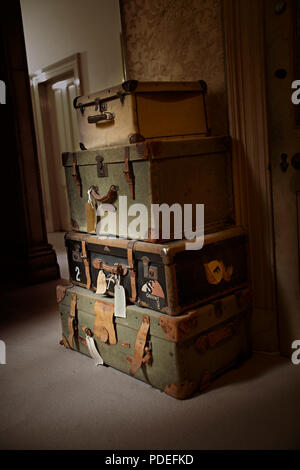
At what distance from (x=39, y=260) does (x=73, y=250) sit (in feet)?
5.14

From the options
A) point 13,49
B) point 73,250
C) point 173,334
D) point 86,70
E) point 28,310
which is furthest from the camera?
point 86,70

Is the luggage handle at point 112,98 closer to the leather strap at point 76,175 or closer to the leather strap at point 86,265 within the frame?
the leather strap at point 76,175

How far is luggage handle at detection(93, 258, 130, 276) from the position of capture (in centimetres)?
207

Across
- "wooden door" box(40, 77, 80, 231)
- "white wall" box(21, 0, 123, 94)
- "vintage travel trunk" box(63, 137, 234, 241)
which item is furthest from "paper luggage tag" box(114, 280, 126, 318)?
"wooden door" box(40, 77, 80, 231)

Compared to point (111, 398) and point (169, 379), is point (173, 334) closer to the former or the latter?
point (169, 379)

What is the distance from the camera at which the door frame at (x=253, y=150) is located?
1.94m

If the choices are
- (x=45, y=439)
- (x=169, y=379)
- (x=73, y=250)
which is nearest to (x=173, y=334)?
(x=169, y=379)

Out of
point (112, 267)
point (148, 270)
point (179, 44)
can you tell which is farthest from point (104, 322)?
point (179, 44)

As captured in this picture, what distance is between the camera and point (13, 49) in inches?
145

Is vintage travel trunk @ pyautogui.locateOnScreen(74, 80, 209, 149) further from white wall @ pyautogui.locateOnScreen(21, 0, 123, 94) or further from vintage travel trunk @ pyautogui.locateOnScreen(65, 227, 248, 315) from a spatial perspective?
white wall @ pyautogui.locateOnScreen(21, 0, 123, 94)

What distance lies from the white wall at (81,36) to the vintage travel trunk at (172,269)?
250cm

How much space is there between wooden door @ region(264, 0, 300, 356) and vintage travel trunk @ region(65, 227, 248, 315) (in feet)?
0.66

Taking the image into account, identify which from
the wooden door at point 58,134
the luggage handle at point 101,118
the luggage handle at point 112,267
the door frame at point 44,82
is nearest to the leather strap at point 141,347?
the luggage handle at point 112,267
